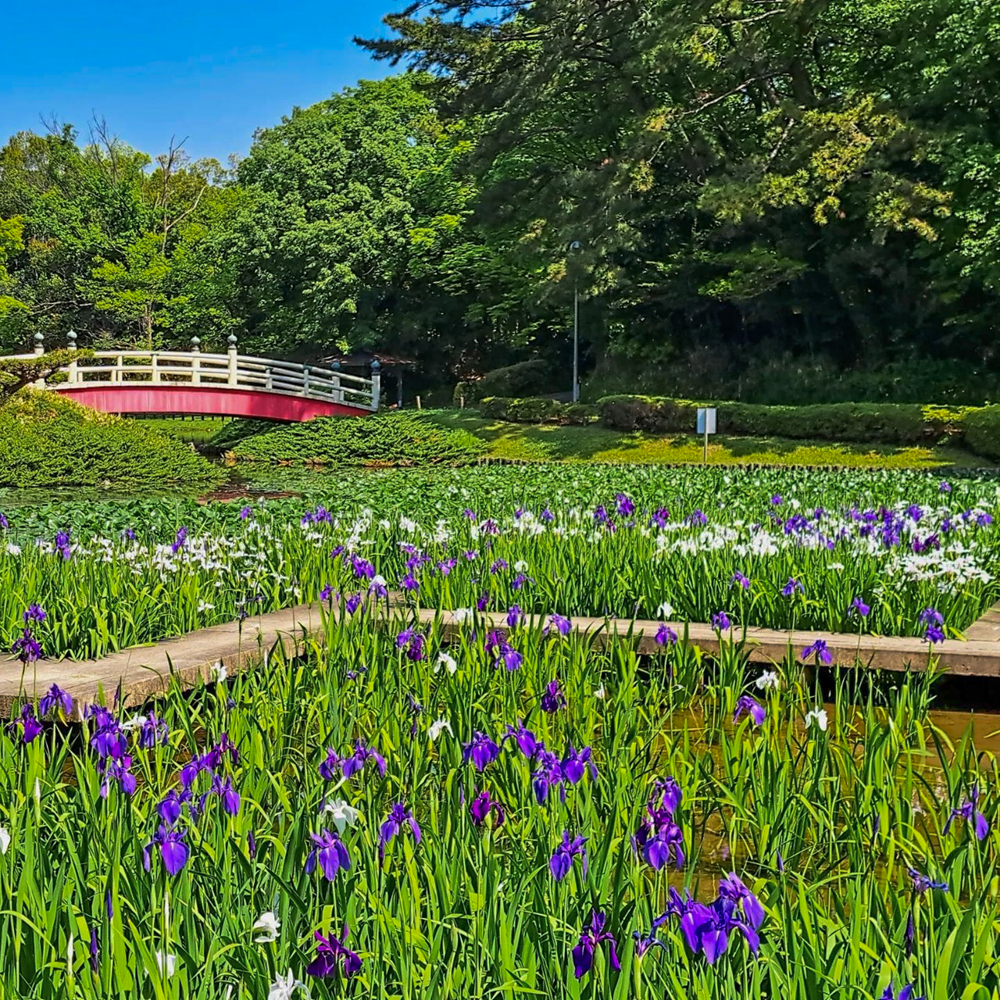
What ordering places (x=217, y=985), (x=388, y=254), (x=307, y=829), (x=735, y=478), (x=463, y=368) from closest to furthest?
(x=217, y=985), (x=307, y=829), (x=735, y=478), (x=388, y=254), (x=463, y=368)

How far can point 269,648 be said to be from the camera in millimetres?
4641

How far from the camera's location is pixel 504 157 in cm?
3319

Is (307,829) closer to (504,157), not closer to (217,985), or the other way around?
(217,985)

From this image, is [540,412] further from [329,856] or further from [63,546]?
[329,856]

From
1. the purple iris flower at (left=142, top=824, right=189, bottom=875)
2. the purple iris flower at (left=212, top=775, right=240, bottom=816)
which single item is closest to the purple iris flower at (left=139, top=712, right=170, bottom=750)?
the purple iris flower at (left=212, top=775, right=240, bottom=816)

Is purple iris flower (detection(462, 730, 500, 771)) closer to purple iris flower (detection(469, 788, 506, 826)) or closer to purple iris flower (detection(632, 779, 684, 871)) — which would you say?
purple iris flower (detection(469, 788, 506, 826))

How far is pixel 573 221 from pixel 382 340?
16670 mm

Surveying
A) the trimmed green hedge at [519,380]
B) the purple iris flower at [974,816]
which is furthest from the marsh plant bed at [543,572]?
the trimmed green hedge at [519,380]

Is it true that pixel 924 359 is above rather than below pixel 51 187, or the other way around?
below

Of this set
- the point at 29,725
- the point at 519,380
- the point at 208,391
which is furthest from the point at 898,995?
the point at 519,380

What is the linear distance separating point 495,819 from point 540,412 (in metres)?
27.9

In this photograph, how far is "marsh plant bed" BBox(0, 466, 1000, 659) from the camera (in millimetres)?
5031

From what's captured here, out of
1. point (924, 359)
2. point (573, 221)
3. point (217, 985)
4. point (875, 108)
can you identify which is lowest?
point (217, 985)

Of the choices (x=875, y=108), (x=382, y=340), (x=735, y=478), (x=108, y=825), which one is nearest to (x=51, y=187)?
(x=382, y=340)
